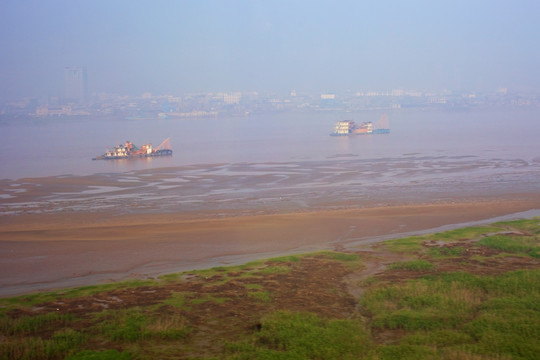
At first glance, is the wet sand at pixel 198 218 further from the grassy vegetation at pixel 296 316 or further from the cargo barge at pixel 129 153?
the cargo barge at pixel 129 153

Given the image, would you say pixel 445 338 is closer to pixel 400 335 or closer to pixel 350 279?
pixel 400 335

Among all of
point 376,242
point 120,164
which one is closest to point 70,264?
point 376,242

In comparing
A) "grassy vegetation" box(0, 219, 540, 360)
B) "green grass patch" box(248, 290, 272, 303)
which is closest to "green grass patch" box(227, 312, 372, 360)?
"grassy vegetation" box(0, 219, 540, 360)

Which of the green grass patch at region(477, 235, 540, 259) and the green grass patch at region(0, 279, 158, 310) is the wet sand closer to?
the green grass patch at region(0, 279, 158, 310)

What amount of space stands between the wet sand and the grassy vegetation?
6.34 ft

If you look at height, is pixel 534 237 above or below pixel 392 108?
below

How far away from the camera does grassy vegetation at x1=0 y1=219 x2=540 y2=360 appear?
312 inches

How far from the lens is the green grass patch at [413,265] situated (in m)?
12.0

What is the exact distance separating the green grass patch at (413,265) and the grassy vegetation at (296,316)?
2 centimetres

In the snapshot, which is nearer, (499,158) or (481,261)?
(481,261)

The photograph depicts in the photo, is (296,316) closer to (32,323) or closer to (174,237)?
(32,323)

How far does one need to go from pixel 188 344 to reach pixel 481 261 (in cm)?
705

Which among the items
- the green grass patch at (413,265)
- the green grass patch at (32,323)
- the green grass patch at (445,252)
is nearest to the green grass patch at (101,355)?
the green grass patch at (32,323)

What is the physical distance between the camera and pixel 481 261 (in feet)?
40.9
